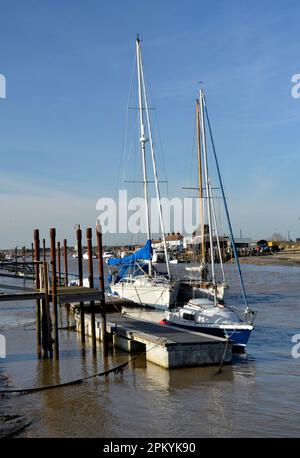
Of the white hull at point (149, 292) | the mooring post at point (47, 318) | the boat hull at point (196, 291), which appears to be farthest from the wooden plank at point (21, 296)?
the boat hull at point (196, 291)

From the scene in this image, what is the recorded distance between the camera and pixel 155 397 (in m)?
14.4

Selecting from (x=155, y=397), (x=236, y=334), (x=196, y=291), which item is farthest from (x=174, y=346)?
(x=196, y=291)

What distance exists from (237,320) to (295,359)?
9.56 ft

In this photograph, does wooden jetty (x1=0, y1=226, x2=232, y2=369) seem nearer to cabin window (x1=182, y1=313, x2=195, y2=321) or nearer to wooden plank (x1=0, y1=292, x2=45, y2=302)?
wooden plank (x1=0, y1=292, x2=45, y2=302)

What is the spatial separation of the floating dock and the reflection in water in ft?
1.19

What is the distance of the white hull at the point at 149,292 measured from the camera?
109ft

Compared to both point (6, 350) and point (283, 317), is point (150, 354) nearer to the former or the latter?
point (6, 350)

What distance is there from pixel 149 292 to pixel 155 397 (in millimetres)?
19905

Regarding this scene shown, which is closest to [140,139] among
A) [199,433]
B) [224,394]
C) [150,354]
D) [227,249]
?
[150,354]

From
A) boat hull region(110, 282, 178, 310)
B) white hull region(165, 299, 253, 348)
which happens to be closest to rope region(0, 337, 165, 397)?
white hull region(165, 299, 253, 348)

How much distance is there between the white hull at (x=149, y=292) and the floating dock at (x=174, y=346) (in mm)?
11992

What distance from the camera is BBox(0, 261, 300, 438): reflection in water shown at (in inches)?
475

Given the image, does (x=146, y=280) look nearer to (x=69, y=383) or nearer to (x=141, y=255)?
(x=141, y=255)

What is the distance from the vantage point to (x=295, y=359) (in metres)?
19.6
